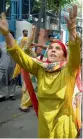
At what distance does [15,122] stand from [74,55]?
3421 millimetres

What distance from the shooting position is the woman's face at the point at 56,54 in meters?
3.38

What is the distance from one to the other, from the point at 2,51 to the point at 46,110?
4830 millimetres

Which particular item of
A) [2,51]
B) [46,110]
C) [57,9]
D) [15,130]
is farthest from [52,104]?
[57,9]

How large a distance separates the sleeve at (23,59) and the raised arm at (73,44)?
39 cm

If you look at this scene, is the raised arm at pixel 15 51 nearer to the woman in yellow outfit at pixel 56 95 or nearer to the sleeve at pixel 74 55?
the woman in yellow outfit at pixel 56 95

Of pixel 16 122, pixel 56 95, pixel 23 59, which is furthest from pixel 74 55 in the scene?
pixel 16 122

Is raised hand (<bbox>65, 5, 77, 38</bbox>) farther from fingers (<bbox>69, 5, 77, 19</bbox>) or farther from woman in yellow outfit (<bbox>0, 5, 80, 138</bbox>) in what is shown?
woman in yellow outfit (<bbox>0, 5, 80, 138</bbox>)

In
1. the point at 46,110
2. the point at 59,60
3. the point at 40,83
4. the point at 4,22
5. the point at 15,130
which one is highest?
the point at 4,22

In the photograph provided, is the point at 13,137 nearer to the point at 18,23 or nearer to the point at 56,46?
the point at 56,46

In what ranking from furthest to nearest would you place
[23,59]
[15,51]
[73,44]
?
[23,59]
[15,51]
[73,44]

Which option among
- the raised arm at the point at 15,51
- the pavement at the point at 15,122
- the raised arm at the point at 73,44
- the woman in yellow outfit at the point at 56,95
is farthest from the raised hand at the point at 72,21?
the pavement at the point at 15,122

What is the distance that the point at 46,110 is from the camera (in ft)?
10.9

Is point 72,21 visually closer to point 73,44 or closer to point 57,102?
point 73,44

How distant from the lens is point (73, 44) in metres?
3.04
